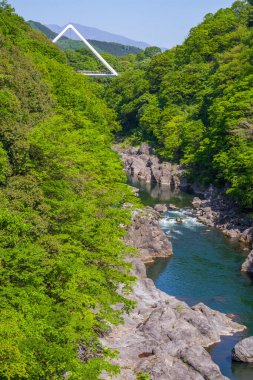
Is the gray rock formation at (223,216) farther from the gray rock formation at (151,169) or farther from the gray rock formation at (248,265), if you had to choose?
the gray rock formation at (151,169)

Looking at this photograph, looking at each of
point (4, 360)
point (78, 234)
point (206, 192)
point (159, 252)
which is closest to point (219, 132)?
point (206, 192)

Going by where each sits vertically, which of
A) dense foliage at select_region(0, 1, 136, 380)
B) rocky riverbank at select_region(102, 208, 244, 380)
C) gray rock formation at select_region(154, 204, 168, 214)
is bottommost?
gray rock formation at select_region(154, 204, 168, 214)

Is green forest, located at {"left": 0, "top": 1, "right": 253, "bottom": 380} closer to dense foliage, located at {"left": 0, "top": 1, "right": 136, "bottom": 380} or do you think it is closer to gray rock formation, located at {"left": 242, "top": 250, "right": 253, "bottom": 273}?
dense foliage, located at {"left": 0, "top": 1, "right": 136, "bottom": 380}

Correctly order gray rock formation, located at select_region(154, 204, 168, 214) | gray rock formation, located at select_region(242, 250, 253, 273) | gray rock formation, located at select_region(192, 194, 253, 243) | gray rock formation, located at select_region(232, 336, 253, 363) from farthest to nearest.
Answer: gray rock formation, located at select_region(154, 204, 168, 214) < gray rock formation, located at select_region(192, 194, 253, 243) < gray rock formation, located at select_region(242, 250, 253, 273) < gray rock formation, located at select_region(232, 336, 253, 363)

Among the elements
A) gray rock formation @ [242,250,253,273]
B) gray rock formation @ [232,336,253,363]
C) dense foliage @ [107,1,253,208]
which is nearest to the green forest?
dense foliage @ [107,1,253,208]

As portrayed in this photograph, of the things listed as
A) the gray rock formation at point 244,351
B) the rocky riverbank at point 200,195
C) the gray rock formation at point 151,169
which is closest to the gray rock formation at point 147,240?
the rocky riverbank at point 200,195

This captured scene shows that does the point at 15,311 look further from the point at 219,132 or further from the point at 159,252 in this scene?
the point at 219,132

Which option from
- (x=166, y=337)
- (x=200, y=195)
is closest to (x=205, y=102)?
(x=200, y=195)
